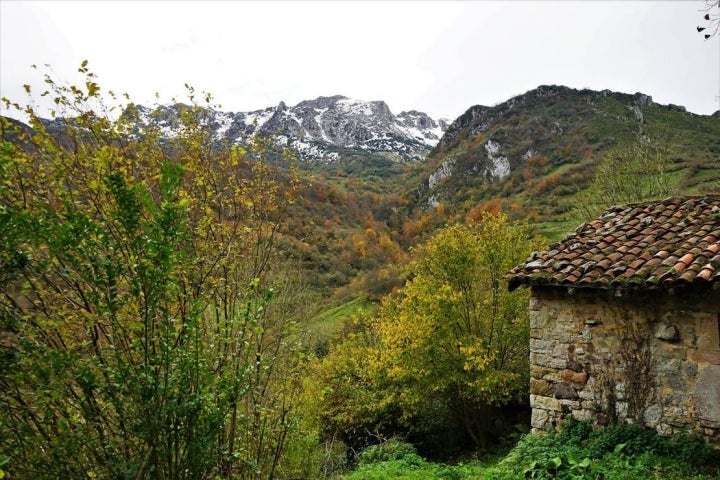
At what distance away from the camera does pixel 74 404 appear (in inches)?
111

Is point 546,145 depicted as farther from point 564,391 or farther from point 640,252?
point 564,391

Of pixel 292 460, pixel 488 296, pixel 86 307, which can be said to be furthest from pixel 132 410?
pixel 488 296

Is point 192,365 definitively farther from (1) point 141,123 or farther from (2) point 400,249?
(2) point 400,249

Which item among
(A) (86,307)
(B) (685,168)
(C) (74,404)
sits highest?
(B) (685,168)

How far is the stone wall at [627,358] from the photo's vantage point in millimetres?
5922

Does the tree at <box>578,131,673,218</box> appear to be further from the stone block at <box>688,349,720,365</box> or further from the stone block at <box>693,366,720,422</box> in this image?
the stone block at <box>693,366,720,422</box>

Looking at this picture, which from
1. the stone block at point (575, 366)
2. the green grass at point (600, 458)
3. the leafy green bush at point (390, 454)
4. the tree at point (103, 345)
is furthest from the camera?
the leafy green bush at point (390, 454)

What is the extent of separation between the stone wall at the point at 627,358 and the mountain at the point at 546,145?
2856 centimetres

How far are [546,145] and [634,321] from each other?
211 ft

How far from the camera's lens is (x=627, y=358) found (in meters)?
6.55

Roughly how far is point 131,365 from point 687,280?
6.20m

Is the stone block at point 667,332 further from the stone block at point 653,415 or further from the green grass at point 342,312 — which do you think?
the green grass at point 342,312

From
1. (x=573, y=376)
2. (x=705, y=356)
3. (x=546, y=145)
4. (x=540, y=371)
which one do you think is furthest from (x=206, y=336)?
(x=546, y=145)

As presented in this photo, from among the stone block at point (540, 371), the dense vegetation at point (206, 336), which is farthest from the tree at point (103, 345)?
the stone block at point (540, 371)
